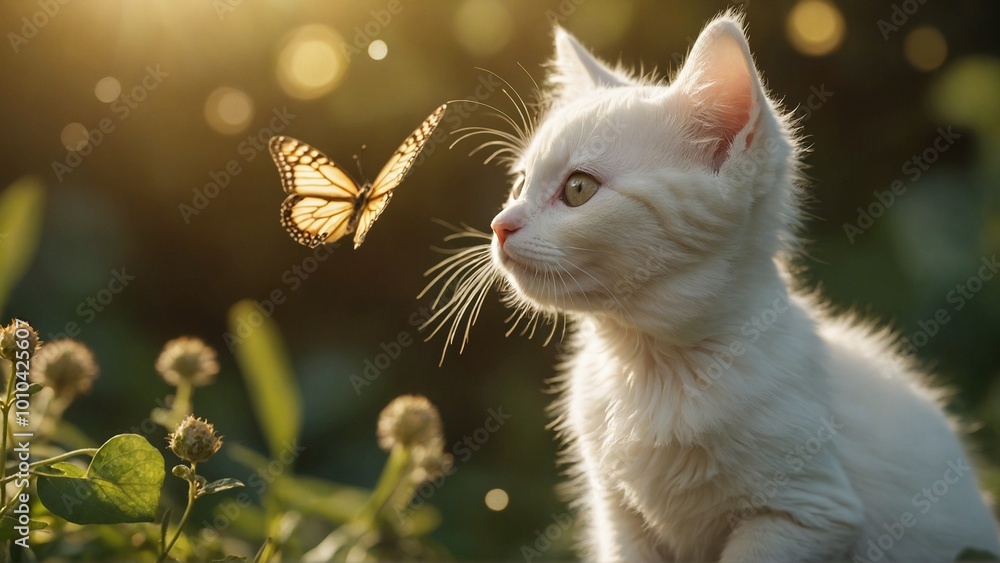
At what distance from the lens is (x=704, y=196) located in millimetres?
865

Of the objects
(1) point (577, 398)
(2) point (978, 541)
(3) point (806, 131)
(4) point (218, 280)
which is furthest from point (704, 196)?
(4) point (218, 280)

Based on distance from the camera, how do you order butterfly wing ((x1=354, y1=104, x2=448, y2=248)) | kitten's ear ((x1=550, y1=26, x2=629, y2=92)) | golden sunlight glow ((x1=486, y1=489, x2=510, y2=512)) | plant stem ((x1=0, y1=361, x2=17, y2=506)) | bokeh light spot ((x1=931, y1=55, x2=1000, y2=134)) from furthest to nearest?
bokeh light spot ((x1=931, y1=55, x2=1000, y2=134))
golden sunlight glow ((x1=486, y1=489, x2=510, y2=512))
kitten's ear ((x1=550, y1=26, x2=629, y2=92))
butterfly wing ((x1=354, y1=104, x2=448, y2=248))
plant stem ((x1=0, y1=361, x2=17, y2=506))

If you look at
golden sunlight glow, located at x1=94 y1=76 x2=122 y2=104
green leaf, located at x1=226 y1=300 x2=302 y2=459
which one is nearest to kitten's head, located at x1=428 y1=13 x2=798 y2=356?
green leaf, located at x1=226 y1=300 x2=302 y2=459

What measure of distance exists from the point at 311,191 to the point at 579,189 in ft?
1.01

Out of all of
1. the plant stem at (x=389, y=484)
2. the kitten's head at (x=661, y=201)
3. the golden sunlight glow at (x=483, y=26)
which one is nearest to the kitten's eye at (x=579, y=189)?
the kitten's head at (x=661, y=201)

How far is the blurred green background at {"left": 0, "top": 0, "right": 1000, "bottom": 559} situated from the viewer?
151cm

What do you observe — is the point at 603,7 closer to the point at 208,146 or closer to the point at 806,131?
the point at 806,131

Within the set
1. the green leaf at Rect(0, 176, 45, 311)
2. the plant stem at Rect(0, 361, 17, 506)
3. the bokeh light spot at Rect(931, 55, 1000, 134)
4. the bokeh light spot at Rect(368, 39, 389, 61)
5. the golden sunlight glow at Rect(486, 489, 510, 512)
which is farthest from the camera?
the bokeh light spot at Rect(931, 55, 1000, 134)

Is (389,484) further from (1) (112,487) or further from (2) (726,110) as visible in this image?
(2) (726,110)

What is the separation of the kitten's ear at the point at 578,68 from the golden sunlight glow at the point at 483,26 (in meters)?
0.46

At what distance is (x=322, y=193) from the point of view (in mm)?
941

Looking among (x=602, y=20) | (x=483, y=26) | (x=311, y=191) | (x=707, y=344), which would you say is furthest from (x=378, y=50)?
(x=707, y=344)

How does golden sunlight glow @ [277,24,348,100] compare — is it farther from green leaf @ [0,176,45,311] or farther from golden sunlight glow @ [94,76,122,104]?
green leaf @ [0,176,45,311]

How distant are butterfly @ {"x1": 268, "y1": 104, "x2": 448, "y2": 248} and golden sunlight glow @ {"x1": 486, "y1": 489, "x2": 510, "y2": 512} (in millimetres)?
810
